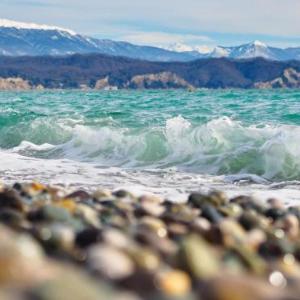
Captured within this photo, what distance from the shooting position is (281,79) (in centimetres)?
16225

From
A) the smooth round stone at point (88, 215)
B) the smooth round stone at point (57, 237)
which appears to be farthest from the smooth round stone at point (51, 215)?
Answer: the smooth round stone at point (57, 237)

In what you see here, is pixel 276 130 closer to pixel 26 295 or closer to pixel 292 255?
pixel 292 255

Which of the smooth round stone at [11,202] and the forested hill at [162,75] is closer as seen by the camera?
the smooth round stone at [11,202]

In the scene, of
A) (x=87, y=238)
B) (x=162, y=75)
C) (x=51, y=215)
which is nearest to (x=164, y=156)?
(x=51, y=215)

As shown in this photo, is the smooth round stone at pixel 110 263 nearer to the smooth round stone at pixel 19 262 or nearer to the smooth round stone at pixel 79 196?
the smooth round stone at pixel 19 262

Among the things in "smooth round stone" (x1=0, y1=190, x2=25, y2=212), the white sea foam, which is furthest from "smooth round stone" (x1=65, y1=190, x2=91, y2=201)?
the white sea foam

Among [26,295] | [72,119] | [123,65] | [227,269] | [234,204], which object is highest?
[26,295]

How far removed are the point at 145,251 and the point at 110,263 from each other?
1.30 ft

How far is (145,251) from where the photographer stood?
3217mm

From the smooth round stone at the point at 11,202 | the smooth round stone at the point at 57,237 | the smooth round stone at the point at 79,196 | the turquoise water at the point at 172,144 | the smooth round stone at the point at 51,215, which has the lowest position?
the turquoise water at the point at 172,144

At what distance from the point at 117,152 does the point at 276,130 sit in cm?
369

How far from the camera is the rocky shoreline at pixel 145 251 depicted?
239 centimetres

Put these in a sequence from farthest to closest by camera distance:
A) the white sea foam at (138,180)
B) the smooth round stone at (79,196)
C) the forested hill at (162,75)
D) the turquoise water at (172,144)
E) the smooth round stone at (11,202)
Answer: the forested hill at (162,75) → the turquoise water at (172,144) → the white sea foam at (138,180) → the smooth round stone at (79,196) → the smooth round stone at (11,202)

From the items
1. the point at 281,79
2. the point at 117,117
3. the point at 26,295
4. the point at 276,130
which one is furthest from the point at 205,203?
the point at 281,79
